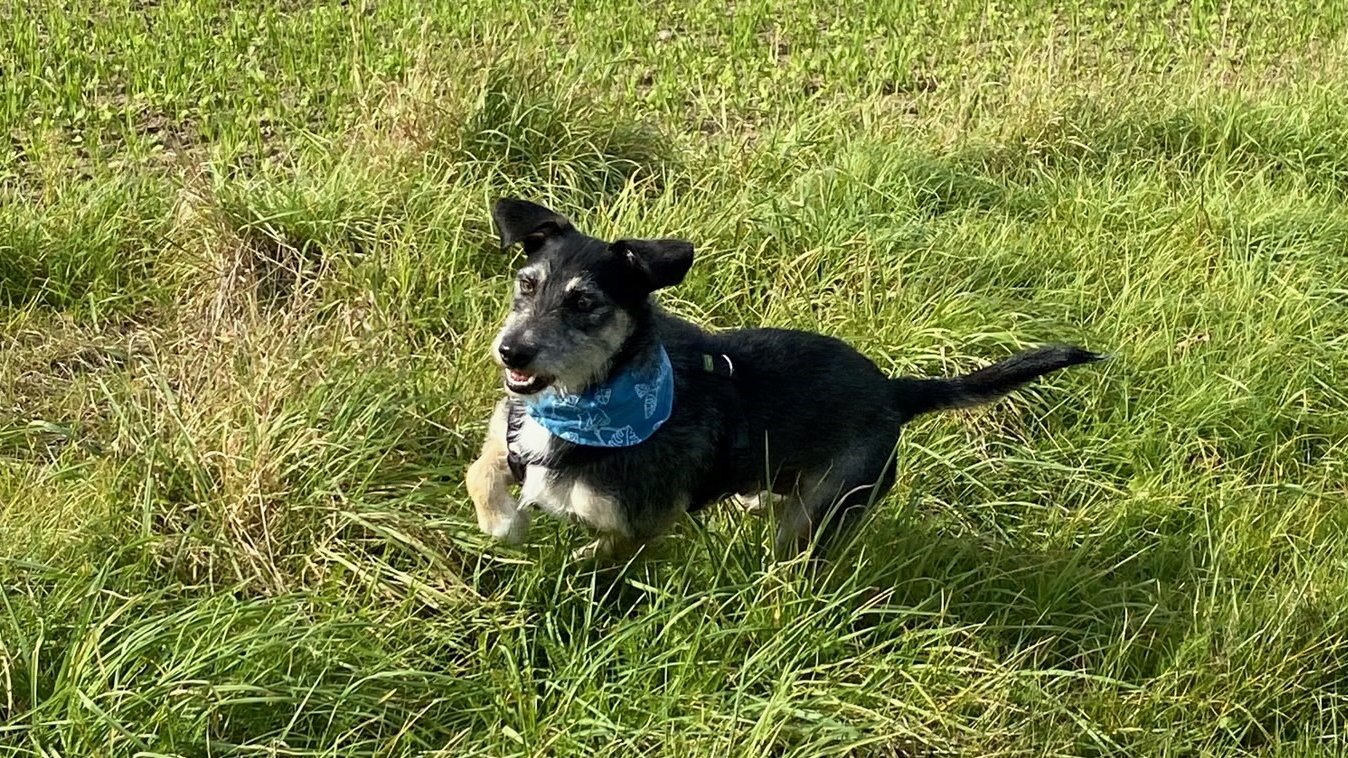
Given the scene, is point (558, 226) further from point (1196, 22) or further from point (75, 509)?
point (1196, 22)

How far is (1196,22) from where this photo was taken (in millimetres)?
9125

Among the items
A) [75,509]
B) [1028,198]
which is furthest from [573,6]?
[75,509]

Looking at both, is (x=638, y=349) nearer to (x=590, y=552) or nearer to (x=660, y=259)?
(x=660, y=259)

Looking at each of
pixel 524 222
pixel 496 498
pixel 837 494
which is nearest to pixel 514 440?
pixel 496 498

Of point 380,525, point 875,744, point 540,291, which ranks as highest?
point 540,291

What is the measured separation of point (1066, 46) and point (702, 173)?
334 centimetres

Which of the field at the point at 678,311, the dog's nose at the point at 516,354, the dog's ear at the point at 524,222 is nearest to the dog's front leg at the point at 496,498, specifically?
the field at the point at 678,311

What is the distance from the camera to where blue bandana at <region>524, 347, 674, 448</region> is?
3.23 meters

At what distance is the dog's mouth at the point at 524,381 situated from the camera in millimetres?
3107

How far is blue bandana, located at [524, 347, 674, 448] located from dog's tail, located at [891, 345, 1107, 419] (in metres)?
0.96

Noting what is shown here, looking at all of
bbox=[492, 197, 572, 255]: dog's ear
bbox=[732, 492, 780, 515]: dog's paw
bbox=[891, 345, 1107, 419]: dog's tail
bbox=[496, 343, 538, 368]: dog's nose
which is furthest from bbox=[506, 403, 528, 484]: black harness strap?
bbox=[891, 345, 1107, 419]: dog's tail

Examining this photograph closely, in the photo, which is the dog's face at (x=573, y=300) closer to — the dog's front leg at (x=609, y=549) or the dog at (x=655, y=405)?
the dog at (x=655, y=405)

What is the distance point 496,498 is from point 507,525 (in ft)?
0.26

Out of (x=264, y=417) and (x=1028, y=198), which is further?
(x=1028, y=198)
